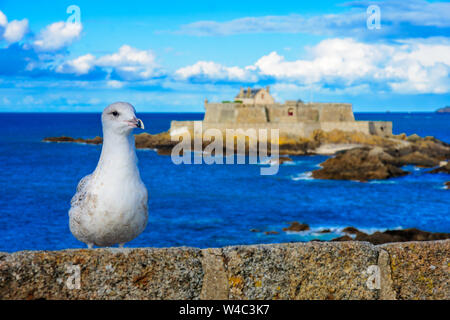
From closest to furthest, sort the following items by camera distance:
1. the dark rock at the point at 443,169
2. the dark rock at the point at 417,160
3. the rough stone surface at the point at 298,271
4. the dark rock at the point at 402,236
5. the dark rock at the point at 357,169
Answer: the rough stone surface at the point at 298,271 < the dark rock at the point at 402,236 < the dark rock at the point at 357,169 < the dark rock at the point at 443,169 < the dark rock at the point at 417,160

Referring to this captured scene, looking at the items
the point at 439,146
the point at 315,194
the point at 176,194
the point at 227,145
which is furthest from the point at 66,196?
the point at 439,146

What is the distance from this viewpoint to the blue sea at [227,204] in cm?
3092

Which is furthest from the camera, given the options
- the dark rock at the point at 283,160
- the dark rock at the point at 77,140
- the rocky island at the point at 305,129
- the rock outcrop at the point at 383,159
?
the dark rock at the point at 77,140

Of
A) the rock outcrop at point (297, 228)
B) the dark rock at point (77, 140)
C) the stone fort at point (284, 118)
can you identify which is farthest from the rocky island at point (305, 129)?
the rock outcrop at point (297, 228)

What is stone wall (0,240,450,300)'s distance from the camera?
10.2ft

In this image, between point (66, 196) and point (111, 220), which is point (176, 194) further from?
point (111, 220)

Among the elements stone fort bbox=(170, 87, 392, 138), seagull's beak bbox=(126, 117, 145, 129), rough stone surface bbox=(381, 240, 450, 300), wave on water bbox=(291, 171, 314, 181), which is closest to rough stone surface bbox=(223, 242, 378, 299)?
rough stone surface bbox=(381, 240, 450, 300)

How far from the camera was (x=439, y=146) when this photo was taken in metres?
71.2

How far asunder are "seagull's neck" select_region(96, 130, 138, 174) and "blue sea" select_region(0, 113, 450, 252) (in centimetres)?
1783

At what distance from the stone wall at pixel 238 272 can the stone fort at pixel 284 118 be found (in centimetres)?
6814

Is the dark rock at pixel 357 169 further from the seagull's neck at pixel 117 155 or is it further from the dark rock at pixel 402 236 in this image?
the seagull's neck at pixel 117 155

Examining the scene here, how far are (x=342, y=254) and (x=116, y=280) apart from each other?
1.47 metres

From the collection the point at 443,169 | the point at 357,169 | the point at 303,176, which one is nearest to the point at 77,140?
the point at 303,176

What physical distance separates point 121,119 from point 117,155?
24 cm
